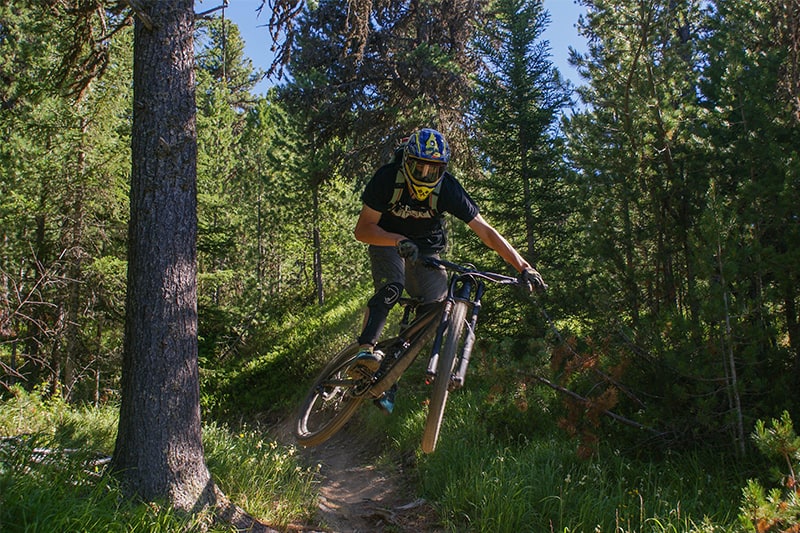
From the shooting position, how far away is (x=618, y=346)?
5.79m

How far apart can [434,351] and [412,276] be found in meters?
1.13

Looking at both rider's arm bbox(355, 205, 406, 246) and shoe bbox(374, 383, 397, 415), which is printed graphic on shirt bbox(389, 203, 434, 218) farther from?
shoe bbox(374, 383, 397, 415)

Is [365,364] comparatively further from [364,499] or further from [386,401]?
[364,499]

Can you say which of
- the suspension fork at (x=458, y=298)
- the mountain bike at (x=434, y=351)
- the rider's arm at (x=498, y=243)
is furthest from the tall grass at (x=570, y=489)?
the rider's arm at (x=498, y=243)

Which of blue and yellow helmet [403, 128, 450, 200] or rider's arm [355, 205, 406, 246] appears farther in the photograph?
rider's arm [355, 205, 406, 246]

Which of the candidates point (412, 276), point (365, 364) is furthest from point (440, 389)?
point (412, 276)

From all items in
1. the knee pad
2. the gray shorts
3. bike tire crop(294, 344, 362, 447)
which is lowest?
bike tire crop(294, 344, 362, 447)

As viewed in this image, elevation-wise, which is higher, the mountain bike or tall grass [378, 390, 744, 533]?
the mountain bike

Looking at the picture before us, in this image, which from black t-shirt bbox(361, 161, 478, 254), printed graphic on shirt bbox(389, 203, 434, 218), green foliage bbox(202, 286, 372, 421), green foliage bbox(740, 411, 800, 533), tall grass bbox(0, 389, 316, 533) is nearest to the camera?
green foliage bbox(740, 411, 800, 533)

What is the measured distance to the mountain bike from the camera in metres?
4.39

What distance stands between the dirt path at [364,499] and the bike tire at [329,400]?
2.24 feet

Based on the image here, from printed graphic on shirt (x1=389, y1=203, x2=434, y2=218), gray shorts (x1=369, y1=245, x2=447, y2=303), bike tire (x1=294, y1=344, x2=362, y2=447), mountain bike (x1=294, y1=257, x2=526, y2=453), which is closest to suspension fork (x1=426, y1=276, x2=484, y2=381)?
mountain bike (x1=294, y1=257, x2=526, y2=453)

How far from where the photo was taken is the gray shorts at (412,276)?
530cm

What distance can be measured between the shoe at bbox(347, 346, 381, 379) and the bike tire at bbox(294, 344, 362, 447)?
1.05 ft
